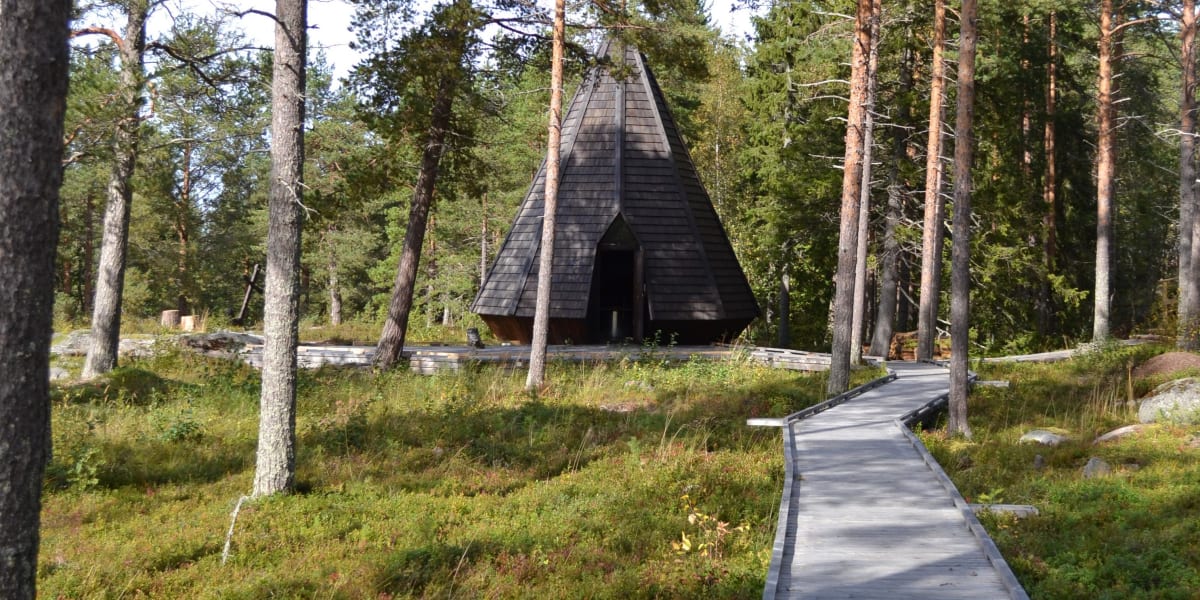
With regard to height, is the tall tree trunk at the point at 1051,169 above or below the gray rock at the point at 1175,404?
above

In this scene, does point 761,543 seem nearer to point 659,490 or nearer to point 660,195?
point 659,490

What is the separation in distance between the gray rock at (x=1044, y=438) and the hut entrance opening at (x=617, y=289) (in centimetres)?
1022

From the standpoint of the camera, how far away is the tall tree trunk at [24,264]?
189 inches

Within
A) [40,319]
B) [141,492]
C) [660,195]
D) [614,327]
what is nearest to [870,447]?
[141,492]

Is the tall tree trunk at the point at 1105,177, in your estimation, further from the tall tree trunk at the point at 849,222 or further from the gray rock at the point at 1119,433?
the gray rock at the point at 1119,433

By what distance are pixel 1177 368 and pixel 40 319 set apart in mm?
18903

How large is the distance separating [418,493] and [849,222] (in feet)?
34.3

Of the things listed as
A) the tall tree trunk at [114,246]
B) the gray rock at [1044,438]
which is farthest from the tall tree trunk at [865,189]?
the tall tree trunk at [114,246]

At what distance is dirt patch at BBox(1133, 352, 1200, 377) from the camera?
55.9 ft

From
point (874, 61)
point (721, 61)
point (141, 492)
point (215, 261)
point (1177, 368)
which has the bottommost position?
point (141, 492)

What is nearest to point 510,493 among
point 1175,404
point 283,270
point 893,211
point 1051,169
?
point 283,270

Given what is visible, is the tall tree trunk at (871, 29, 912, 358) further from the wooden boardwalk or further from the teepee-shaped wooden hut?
the wooden boardwalk

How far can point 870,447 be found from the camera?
1159 cm

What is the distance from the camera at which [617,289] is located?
2634 centimetres
